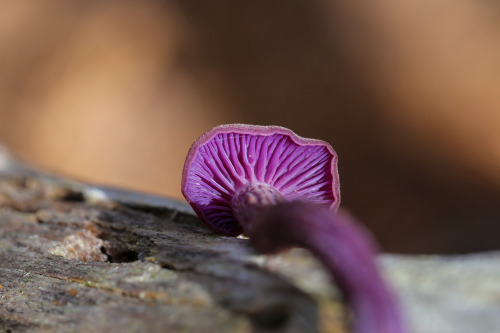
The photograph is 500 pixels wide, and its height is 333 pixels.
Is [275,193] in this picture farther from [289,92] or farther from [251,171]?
[289,92]

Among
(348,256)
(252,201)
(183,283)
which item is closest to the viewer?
(348,256)

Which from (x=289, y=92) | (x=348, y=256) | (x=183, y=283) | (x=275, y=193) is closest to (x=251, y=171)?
(x=275, y=193)

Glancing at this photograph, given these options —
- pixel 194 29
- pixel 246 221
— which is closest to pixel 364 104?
pixel 194 29

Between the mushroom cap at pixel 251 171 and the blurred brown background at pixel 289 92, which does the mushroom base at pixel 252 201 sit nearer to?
the mushroom cap at pixel 251 171

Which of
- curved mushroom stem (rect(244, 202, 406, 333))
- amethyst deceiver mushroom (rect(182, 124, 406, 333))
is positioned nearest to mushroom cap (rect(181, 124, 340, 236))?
amethyst deceiver mushroom (rect(182, 124, 406, 333))

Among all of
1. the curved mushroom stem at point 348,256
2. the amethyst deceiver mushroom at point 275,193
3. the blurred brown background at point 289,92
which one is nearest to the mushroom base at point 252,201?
the amethyst deceiver mushroom at point 275,193

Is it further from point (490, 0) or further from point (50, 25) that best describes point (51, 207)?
point (490, 0)

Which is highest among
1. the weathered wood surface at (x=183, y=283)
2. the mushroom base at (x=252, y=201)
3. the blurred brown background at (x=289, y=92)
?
the blurred brown background at (x=289, y=92)
